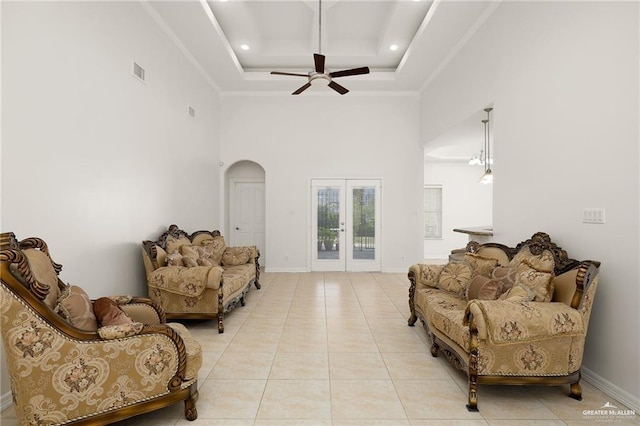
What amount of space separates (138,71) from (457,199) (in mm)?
8784

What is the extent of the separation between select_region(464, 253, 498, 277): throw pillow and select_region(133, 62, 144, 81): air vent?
14.5ft

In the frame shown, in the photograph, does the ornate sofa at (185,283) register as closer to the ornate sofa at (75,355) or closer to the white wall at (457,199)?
the ornate sofa at (75,355)

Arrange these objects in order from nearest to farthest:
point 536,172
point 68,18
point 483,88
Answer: point 68,18 → point 536,172 → point 483,88

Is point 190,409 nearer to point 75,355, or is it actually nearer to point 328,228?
point 75,355

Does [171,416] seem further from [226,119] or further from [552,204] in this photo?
[226,119]

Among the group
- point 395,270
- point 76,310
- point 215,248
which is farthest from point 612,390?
point 395,270

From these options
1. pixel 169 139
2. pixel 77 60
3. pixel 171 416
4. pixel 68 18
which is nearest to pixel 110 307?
pixel 171 416

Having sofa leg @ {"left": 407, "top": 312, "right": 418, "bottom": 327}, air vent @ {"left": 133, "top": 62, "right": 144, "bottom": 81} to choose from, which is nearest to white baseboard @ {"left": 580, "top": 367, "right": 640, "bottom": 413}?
sofa leg @ {"left": 407, "top": 312, "right": 418, "bottom": 327}

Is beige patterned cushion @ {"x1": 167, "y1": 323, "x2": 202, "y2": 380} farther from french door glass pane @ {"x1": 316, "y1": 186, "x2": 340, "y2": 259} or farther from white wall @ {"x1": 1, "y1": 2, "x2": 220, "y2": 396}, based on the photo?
french door glass pane @ {"x1": 316, "y1": 186, "x2": 340, "y2": 259}

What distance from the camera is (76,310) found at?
6.60 ft

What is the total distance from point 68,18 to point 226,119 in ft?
14.8

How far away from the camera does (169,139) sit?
4.86m

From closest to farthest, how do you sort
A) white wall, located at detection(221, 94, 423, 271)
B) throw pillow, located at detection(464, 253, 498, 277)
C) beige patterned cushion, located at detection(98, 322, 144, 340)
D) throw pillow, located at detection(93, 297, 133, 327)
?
beige patterned cushion, located at detection(98, 322, 144, 340) < throw pillow, located at detection(93, 297, 133, 327) < throw pillow, located at detection(464, 253, 498, 277) < white wall, located at detection(221, 94, 423, 271)

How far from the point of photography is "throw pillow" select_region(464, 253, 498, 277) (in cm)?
331
